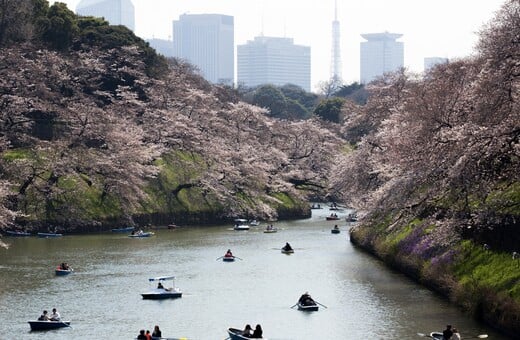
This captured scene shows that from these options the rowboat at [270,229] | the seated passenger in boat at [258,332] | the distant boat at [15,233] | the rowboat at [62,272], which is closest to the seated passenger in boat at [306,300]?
the seated passenger in boat at [258,332]

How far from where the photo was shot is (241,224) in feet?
283

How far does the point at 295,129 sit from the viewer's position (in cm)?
11325

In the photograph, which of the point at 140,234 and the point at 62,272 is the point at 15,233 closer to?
the point at 140,234

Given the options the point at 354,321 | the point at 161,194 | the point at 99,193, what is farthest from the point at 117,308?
the point at 161,194

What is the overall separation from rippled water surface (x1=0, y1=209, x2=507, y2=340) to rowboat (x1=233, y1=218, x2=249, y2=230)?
1083 centimetres

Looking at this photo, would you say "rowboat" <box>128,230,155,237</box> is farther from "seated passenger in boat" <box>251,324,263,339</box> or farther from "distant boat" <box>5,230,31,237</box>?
"seated passenger in boat" <box>251,324,263,339</box>

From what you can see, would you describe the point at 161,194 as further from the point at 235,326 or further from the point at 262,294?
the point at 235,326

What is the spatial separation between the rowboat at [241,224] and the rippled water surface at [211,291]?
1083 centimetres

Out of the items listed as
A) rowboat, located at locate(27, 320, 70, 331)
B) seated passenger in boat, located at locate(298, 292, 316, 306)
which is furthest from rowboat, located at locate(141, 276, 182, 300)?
rowboat, located at locate(27, 320, 70, 331)

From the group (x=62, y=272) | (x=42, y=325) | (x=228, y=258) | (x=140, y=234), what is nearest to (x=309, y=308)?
(x=42, y=325)

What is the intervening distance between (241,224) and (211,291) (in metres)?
37.8

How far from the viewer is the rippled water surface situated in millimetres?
39062

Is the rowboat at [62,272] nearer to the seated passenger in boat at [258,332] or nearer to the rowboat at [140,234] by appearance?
the seated passenger in boat at [258,332]

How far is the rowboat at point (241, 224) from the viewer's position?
82812mm
